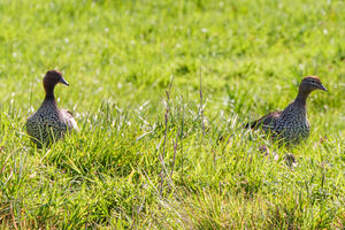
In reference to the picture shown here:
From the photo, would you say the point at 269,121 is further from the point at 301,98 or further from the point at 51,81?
the point at 51,81

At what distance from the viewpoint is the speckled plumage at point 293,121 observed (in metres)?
4.99

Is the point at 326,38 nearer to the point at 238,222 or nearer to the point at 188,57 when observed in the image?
the point at 188,57

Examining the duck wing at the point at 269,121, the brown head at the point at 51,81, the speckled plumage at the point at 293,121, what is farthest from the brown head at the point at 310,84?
the brown head at the point at 51,81

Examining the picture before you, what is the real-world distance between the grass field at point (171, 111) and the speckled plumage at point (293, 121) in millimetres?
172

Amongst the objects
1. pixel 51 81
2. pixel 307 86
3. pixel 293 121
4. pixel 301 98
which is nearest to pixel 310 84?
pixel 307 86

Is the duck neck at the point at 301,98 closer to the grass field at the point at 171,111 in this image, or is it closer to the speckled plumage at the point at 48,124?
the grass field at the point at 171,111

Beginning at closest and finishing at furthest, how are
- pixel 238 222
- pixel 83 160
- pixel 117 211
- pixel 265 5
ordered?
pixel 238 222 → pixel 117 211 → pixel 83 160 → pixel 265 5

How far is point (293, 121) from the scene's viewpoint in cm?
505

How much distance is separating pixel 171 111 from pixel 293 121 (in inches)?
51.1

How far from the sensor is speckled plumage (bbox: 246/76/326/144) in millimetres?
4992

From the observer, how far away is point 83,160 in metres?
3.93

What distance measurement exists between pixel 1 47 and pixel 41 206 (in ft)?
17.6

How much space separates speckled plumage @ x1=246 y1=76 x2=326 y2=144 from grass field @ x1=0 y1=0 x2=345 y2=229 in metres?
0.17

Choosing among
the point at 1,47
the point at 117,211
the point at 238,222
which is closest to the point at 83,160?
the point at 117,211
